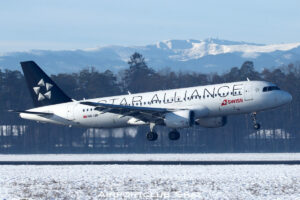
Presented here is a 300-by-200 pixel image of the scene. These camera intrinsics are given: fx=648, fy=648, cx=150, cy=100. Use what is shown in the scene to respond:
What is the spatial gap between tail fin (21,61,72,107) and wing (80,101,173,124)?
8.89m

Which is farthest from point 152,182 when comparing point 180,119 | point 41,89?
point 41,89

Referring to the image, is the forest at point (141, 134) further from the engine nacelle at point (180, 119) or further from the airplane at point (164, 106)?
the engine nacelle at point (180, 119)

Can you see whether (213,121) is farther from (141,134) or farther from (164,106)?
(141,134)

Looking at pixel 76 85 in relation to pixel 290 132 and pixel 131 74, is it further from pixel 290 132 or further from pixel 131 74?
pixel 290 132

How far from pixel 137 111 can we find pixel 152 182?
24483 mm

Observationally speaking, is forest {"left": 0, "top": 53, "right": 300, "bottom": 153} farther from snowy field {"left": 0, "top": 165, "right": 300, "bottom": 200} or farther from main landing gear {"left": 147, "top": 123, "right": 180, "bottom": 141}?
snowy field {"left": 0, "top": 165, "right": 300, "bottom": 200}

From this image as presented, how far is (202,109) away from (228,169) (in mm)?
13859

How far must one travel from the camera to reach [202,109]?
63.1 meters

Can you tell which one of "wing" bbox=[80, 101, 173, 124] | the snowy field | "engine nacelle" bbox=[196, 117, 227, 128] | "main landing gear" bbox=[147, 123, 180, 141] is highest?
"wing" bbox=[80, 101, 173, 124]

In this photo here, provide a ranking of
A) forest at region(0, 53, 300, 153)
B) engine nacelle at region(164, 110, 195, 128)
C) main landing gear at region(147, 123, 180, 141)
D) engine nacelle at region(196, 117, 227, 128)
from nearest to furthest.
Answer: engine nacelle at region(164, 110, 195, 128)
engine nacelle at region(196, 117, 227, 128)
main landing gear at region(147, 123, 180, 141)
forest at region(0, 53, 300, 153)

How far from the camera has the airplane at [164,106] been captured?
62.4 m

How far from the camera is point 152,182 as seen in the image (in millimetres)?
41406

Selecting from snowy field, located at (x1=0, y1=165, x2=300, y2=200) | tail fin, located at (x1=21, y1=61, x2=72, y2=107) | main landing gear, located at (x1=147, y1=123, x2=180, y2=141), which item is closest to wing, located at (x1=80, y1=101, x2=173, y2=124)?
main landing gear, located at (x1=147, y1=123, x2=180, y2=141)

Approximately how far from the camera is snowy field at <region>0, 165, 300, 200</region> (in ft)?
118
